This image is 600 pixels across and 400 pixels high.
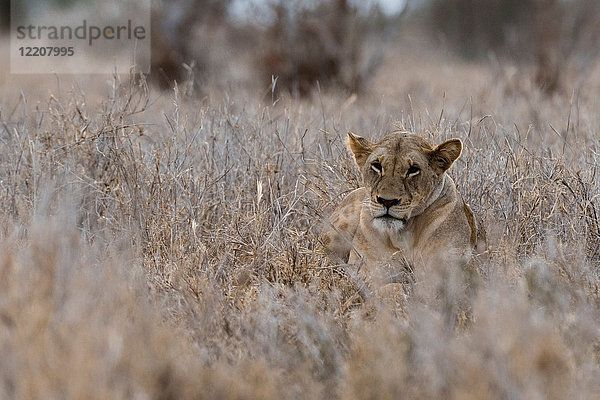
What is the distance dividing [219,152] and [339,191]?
806mm

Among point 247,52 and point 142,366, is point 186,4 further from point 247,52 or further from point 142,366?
point 142,366

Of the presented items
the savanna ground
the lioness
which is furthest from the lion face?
the savanna ground

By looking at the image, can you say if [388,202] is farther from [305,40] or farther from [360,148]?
[305,40]

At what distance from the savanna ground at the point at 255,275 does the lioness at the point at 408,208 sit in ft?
0.54

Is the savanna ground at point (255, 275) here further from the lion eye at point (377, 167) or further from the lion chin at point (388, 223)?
the lion eye at point (377, 167)

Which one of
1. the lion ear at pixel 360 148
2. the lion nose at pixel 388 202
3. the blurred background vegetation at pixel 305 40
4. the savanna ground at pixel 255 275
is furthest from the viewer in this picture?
the blurred background vegetation at pixel 305 40

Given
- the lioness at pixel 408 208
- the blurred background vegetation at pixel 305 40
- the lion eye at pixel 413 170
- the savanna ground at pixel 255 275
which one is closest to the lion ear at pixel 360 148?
the lioness at pixel 408 208

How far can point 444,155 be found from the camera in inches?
137

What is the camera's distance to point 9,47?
17641 millimetres

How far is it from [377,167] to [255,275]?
67 cm

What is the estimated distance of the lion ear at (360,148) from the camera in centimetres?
364

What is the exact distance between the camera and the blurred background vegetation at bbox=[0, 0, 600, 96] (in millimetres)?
11112

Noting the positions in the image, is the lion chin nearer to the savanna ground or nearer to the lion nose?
the lion nose

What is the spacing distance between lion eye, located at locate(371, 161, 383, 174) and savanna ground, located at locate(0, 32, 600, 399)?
0.45 meters
